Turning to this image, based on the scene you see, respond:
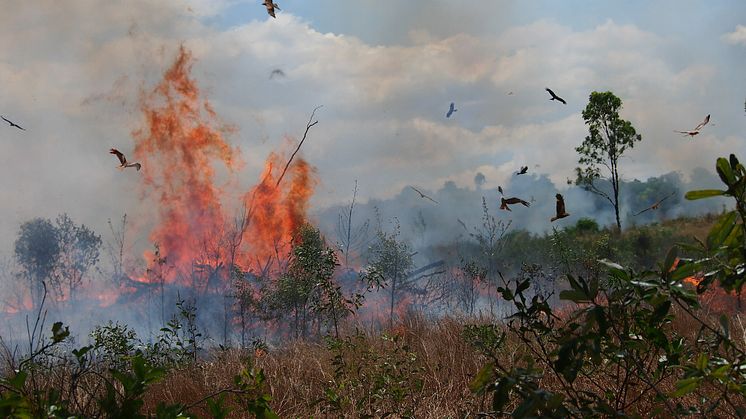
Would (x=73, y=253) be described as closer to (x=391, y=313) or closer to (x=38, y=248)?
(x=38, y=248)

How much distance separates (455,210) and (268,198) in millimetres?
18840

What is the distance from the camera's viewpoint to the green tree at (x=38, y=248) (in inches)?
1030

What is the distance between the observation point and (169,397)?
585 cm

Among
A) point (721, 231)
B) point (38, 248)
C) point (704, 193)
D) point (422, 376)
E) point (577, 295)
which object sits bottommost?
point (422, 376)

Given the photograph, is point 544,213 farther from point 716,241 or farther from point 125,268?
point 716,241

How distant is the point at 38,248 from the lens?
86.0 ft

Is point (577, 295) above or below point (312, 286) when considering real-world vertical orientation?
above

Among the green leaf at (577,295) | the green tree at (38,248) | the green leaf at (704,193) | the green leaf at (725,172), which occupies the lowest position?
the green leaf at (577,295)

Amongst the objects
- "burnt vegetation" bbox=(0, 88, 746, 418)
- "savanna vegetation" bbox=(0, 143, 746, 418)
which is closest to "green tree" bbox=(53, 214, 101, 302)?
"burnt vegetation" bbox=(0, 88, 746, 418)

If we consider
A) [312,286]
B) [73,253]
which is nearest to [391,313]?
[312,286]

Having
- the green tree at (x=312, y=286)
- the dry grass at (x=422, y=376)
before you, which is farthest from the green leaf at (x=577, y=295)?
the green tree at (x=312, y=286)

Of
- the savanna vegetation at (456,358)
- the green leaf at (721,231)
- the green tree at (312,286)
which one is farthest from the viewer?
the green tree at (312,286)

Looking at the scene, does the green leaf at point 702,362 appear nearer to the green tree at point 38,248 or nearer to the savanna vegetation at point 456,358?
the savanna vegetation at point 456,358

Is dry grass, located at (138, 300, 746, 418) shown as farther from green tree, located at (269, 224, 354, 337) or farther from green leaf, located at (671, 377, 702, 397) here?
green leaf, located at (671, 377, 702, 397)
